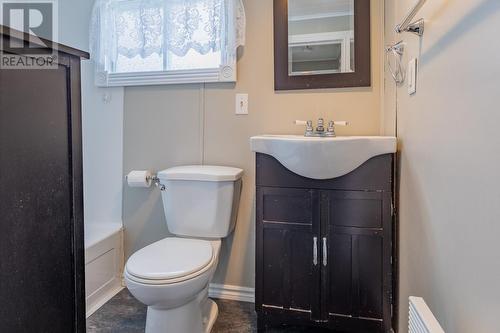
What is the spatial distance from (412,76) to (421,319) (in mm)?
827

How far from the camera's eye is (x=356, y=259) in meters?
1.40

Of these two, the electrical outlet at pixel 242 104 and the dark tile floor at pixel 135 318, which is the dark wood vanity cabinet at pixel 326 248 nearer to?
the dark tile floor at pixel 135 318

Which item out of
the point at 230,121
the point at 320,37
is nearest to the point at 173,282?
the point at 230,121

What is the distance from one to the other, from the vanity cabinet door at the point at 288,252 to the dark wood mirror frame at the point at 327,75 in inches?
26.2

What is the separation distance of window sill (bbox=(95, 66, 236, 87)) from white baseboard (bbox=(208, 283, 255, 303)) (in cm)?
121

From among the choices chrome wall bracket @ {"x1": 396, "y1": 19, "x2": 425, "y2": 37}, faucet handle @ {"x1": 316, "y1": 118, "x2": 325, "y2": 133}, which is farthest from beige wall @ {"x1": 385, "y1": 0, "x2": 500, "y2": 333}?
faucet handle @ {"x1": 316, "y1": 118, "x2": 325, "y2": 133}

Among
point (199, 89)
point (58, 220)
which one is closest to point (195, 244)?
point (58, 220)

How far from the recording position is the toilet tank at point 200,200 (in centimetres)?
170

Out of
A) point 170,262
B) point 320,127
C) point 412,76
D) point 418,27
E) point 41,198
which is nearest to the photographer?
point 41,198

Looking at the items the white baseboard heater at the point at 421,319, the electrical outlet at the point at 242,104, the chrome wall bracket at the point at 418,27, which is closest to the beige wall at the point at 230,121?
the electrical outlet at the point at 242,104

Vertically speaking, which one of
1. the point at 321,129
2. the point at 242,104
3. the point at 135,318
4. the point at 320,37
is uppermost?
the point at 320,37

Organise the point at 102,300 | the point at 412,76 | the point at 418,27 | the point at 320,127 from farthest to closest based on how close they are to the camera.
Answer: the point at 102,300 < the point at 320,127 < the point at 412,76 < the point at 418,27

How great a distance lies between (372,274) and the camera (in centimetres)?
139

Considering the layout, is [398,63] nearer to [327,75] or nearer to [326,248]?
[327,75]
